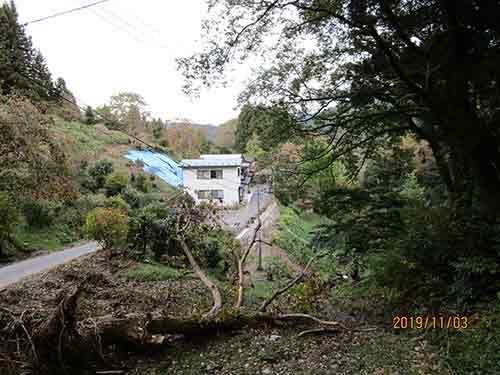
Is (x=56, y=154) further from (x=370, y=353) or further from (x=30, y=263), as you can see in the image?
(x=370, y=353)

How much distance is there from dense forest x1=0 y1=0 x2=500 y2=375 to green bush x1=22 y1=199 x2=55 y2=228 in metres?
1.17

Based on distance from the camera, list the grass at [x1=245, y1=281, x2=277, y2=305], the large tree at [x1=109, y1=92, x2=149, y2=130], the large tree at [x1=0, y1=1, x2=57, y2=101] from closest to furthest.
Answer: the large tree at [x1=0, y1=1, x2=57, y2=101] < the grass at [x1=245, y1=281, x2=277, y2=305] < the large tree at [x1=109, y1=92, x2=149, y2=130]

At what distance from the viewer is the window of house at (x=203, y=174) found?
20.9 meters

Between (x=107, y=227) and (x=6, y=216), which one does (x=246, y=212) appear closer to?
(x=107, y=227)

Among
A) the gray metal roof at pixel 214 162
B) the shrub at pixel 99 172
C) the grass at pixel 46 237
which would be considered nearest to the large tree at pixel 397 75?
the grass at pixel 46 237

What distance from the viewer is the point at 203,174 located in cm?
2095

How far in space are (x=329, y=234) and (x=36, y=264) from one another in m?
7.63

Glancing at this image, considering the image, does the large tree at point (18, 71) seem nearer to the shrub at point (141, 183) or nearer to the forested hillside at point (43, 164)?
the forested hillside at point (43, 164)

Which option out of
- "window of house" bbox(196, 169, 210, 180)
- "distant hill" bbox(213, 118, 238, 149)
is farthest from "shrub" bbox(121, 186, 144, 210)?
"distant hill" bbox(213, 118, 238, 149)

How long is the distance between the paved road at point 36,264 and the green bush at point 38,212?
1.48 m

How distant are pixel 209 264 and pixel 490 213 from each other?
7.31 meters

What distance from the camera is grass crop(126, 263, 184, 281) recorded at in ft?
24.8

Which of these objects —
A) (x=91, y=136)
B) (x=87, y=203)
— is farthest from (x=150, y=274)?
(x=91, y=136)

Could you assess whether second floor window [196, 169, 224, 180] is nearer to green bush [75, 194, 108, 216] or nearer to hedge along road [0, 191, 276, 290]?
green bush [75, 194, 108, 216]
